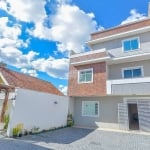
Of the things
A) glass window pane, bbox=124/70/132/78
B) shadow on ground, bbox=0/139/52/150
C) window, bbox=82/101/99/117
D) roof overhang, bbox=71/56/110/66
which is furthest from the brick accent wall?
shadow on ground, bbox=0/139/52/150

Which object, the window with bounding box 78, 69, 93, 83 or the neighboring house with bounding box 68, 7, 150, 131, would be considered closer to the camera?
the neighboring house with bounding box 68, 7, 150, 131

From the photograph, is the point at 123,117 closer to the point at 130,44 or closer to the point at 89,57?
the point at 89,57

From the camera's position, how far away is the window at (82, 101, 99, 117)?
18.1 m

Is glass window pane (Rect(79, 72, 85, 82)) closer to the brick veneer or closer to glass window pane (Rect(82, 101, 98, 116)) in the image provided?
glass window pane (Rect(82, 101, 98, 116))

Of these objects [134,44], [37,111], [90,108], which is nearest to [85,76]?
[90,108]

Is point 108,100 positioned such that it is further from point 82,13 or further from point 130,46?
point 82,13

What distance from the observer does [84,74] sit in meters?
18.4

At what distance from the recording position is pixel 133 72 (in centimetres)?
1702

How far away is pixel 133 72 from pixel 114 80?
2.65 meters

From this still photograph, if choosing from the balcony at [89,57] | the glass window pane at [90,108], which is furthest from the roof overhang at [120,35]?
the glass window pane at [90,108]

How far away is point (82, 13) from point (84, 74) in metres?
6.76

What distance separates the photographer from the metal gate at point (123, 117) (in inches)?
629

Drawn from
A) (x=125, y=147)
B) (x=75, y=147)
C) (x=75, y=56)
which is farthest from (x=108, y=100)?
(x=75, y=147)

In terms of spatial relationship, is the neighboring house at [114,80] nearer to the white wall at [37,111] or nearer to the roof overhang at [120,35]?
the roof overhang at [120,35]
